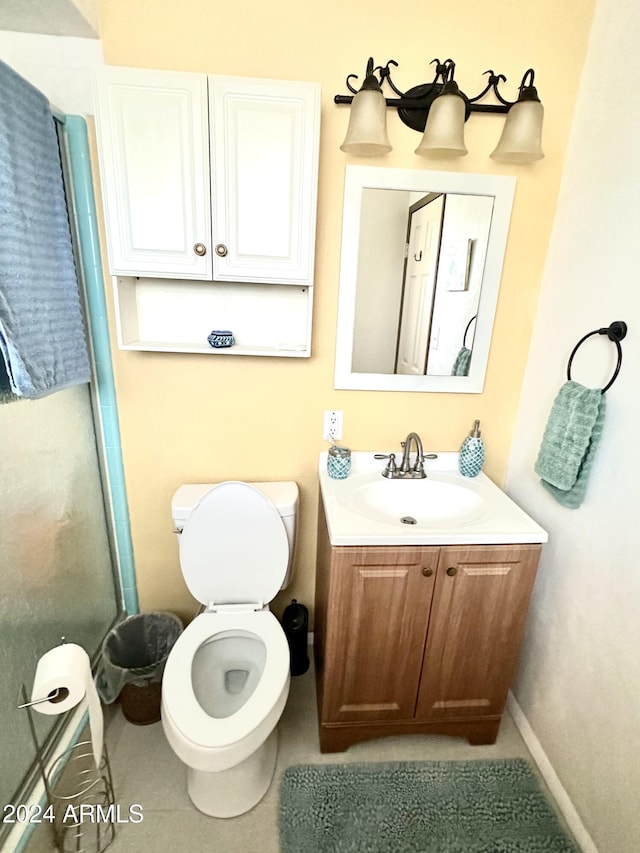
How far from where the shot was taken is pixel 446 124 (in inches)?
47.7

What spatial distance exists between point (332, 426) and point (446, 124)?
1.02m

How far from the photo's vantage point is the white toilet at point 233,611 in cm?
130

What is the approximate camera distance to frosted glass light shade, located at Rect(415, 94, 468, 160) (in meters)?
1.20

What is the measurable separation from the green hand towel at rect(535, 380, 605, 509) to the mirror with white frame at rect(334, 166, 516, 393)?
376 millimetres

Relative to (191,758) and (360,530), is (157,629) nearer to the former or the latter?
(191,758)

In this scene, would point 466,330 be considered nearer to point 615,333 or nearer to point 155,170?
point 615,333

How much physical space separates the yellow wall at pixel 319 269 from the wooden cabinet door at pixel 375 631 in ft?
1.62

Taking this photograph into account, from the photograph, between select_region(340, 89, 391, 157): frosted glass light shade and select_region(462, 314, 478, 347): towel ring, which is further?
select_region(462, 314, 478, 347): towel ring

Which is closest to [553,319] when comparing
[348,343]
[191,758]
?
[348,343]

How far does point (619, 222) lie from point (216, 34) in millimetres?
1305

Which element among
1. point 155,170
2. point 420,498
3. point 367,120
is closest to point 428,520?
point 420,498

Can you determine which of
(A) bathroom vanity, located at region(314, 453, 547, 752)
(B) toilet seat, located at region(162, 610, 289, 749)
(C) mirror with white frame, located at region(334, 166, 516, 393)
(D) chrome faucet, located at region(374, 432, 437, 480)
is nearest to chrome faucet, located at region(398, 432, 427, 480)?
(D) chrome faucet, located at region(374, 432, 437, 480)

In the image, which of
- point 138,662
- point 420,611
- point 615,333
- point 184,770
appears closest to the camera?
point 615,333

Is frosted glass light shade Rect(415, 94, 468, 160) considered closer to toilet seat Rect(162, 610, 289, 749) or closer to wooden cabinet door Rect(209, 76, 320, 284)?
wooden cabinet door Rect(209, 76, 320, 284)
